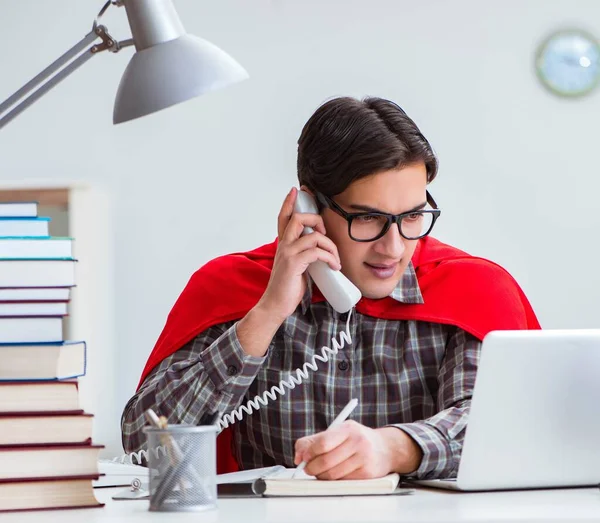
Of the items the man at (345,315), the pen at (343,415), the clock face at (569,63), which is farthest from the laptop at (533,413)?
the clock face at (569,63)

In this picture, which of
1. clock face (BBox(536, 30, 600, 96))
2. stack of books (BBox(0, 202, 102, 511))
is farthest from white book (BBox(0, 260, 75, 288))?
clock face (BBox(536, 30, 600, 96))

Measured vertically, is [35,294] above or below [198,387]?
above

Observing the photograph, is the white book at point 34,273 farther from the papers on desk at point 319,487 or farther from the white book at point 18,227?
the papers on desk at point 319,487

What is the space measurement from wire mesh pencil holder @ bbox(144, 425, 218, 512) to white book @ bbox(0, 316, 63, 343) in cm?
17

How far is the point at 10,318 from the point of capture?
112cm

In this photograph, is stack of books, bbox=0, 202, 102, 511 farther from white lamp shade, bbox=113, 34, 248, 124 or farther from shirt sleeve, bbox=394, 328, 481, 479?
shirt sleeve, bbox=394, 328, 481, 479

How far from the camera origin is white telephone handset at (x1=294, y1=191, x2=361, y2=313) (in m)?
1.73

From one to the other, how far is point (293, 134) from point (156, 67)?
220cm

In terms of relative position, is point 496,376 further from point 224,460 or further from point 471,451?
point 224,460

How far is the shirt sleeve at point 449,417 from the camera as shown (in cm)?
142

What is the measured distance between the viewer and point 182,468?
105cm

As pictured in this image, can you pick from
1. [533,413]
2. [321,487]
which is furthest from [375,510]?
[533,413]

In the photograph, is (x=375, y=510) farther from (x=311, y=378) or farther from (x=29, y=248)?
(x=311, y=378)

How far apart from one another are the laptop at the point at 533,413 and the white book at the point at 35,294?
52 cm
